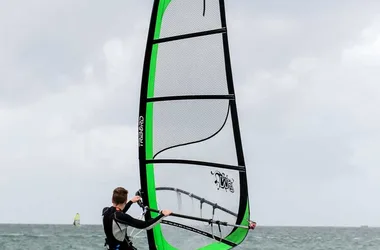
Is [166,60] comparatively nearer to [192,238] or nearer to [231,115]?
[231,115]

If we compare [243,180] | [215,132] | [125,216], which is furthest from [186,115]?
[125,216]

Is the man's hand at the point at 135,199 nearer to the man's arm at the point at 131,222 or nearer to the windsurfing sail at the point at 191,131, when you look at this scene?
the windsurfing sail at the point at 191,131

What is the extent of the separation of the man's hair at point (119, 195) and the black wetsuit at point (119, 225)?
0.26 ft

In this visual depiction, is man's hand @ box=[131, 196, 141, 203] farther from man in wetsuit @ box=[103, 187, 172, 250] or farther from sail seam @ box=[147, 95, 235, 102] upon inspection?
sail seam @ box=[147, 95, 235, 102]

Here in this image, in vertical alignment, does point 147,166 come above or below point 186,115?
below

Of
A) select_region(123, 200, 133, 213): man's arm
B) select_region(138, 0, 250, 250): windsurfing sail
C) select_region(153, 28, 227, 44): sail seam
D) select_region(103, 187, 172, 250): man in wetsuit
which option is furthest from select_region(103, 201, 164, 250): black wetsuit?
select_region(153, 28, 227, 44): sail seam

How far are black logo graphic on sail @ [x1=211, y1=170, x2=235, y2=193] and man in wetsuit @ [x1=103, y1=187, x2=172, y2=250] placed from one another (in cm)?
100

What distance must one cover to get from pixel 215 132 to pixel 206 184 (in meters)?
0.48

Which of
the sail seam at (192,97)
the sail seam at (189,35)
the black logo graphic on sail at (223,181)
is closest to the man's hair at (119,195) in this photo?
the black logo graphic on sail at (223,181)

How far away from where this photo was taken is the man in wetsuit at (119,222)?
589cm

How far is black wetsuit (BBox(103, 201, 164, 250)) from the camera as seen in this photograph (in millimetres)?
5895

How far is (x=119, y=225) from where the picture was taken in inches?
235

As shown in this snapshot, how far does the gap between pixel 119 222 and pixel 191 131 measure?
4.80ft

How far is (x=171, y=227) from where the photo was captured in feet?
22.8
